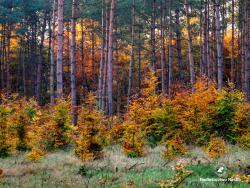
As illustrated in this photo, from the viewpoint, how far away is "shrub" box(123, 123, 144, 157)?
1048cm

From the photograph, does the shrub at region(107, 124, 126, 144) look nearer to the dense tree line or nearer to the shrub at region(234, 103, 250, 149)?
the shrub at region(234, 103, 250, 149)

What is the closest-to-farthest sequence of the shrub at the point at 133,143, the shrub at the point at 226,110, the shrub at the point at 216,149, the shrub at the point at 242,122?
the shrub at the point at 216,149 → the shrub at the point at 133,143 → the shrub at the point at 242,122 → the shrub at the point at 226,110

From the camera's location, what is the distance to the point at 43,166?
29.3 ft

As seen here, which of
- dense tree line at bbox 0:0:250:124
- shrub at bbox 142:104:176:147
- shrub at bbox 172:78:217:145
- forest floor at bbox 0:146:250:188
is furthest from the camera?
dense tree line at bbox 0:0:250:124

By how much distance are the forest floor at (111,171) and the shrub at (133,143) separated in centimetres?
24

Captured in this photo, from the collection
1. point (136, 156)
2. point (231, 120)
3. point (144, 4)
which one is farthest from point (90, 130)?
point (144, 4)

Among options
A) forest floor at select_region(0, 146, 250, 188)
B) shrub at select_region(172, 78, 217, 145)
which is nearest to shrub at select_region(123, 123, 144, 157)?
forest floor at select_region(0, 146, 250, 188)

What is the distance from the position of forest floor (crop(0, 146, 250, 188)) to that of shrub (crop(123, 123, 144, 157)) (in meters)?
0.24

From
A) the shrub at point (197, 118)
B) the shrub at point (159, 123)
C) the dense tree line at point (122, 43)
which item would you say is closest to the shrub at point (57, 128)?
the shrub at point (159, 123)

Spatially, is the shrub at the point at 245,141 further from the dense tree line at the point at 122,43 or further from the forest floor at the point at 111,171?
the dense tree line at the point at 122,43

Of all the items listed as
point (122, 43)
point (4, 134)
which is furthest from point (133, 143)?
point (122, 43)

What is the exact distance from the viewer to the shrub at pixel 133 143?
10477mm

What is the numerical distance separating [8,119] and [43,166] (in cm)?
296

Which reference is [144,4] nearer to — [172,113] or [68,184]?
[172,113]
